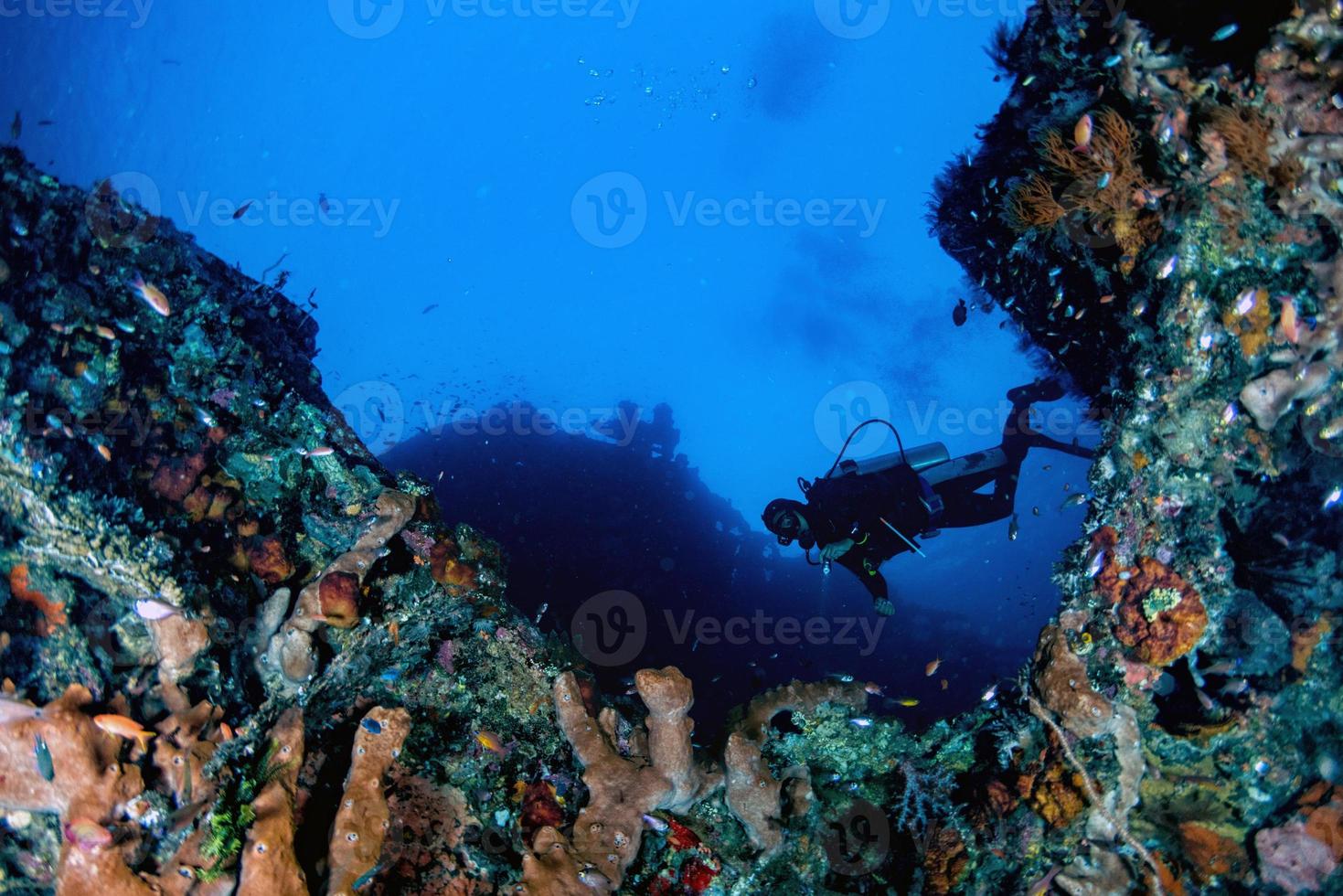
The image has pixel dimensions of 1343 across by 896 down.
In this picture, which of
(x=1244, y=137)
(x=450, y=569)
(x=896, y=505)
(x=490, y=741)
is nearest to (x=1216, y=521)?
(x=1244, y=137)

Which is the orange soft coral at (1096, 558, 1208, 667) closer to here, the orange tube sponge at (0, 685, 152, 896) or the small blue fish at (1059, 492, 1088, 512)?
the small blue fish at (1059, 492, 1088, 512)

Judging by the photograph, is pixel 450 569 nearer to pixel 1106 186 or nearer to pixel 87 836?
pixel 87 836

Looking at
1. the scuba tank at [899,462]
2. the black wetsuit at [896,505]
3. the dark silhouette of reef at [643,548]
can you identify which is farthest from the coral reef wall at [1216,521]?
the dark silhouette of reef at [643,548]

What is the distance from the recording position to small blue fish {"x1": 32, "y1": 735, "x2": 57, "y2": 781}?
2871 millimetres

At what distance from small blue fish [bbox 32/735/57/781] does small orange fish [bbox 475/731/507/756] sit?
2.10m

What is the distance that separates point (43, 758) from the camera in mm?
2879

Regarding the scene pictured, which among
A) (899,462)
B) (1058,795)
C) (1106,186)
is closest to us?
(1058,795)

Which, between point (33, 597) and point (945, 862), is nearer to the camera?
point (33, 597)

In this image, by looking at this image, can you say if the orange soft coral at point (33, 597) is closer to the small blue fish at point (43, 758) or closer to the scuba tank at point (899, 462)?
the small blue fish at point (43, 758)

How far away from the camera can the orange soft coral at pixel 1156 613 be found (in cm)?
452

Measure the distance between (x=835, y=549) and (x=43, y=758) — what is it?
6309mm

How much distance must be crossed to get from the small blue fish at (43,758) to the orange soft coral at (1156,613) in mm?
6609

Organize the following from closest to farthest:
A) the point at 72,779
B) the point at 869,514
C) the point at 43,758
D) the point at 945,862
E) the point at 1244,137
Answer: the point at 43,758 < the point at 72,779 < the point at 945,862 < the point at 1244,137 < the point at 869,514

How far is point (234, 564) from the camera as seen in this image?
476cm
